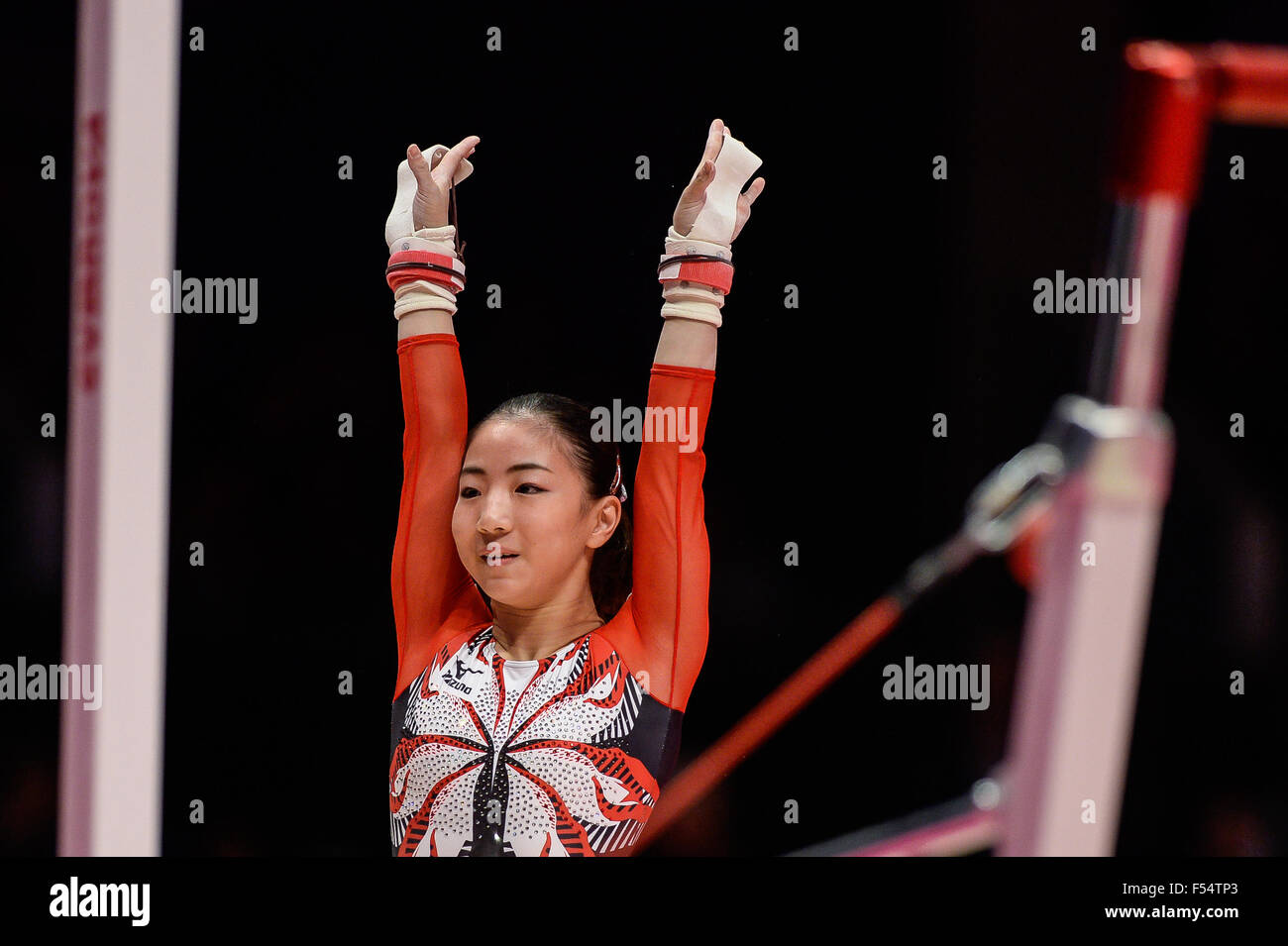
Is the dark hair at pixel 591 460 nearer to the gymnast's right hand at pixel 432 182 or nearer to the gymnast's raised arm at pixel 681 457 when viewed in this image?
the gymnast's raised arm at pixel 681 457

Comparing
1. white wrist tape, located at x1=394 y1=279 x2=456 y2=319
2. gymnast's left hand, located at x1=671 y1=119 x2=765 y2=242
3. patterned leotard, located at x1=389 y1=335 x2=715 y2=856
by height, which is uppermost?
→ gymnast's left hand, located at x1=671 y1=119 x2=765 y2=242

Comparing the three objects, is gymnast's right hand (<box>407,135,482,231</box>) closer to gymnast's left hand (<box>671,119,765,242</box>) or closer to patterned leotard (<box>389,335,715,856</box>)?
patterned leotard (<box>389,335,715,856</box>)

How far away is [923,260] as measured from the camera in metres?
1.81

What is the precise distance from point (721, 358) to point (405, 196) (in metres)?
0.54

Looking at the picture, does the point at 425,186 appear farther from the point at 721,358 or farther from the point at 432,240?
the point at 721,358

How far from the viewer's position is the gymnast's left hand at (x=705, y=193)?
1714mm

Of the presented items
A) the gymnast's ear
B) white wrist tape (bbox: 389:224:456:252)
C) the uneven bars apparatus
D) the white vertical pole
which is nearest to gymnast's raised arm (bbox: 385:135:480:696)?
white wrist tape (bbox: 389:224:456:252)

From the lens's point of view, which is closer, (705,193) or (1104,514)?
(1104,514)

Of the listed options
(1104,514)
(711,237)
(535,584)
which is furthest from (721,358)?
(1104,514)

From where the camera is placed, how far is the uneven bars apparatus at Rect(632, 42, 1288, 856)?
81 cm

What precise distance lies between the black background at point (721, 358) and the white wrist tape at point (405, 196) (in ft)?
0.18

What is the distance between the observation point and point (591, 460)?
176 cm

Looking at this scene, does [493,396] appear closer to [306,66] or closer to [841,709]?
[306,66]

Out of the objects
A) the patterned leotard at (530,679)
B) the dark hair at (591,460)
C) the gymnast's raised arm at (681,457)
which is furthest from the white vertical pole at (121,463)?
the gymnast's raised arm at (681,457)
